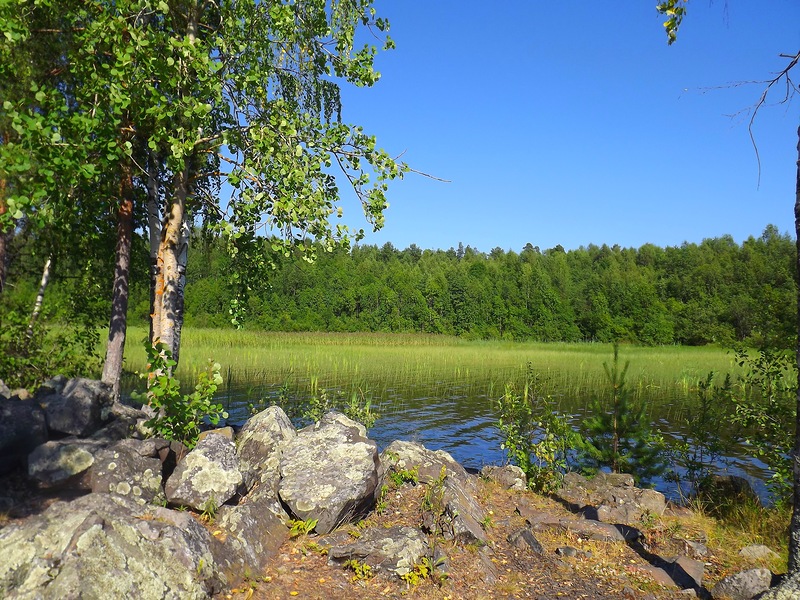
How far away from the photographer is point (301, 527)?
19.5 feet

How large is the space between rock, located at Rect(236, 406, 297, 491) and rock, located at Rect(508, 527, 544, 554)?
2950 mm

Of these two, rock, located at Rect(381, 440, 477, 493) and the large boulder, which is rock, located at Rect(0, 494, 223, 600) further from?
rock, located at Rect(381, 440, 477, 493)

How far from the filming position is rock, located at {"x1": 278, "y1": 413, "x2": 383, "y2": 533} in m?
6.06

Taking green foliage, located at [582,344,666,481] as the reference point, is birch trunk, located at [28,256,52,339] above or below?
above

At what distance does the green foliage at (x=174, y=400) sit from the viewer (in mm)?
6512

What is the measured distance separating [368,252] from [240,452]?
12090cm

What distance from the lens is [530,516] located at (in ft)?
26.2

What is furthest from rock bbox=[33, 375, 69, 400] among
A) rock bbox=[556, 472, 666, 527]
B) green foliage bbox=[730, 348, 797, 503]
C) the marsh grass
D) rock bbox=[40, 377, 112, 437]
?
green foliage bbox=[730, 348, 797, 503]

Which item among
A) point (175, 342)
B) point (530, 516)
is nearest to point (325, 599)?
point (530, 516)

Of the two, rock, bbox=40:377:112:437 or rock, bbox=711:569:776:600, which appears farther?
rock, bbox=40:377:112:437

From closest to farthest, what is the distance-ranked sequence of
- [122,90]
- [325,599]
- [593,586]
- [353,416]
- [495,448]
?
1. [325,599]
2. [593,586]
3. [122,90]
4. [353,416]
5. [495,448]

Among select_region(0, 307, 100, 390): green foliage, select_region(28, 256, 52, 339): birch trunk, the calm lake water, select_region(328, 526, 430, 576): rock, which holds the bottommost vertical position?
the calm lake water

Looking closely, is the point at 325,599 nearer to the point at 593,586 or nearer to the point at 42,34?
the point at 593,586

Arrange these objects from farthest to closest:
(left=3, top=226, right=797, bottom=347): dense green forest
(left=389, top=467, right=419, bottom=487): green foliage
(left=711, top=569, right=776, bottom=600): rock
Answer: (left=3, top=226, right=797, bottom=347): dense green forest < (left=389, top=467, right=419, bottom=487): green foliage < (left=711, top=569, right=776, bottom=600): rock
